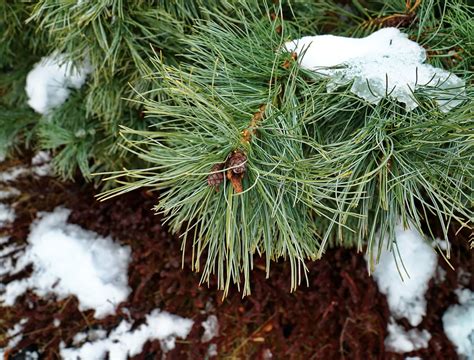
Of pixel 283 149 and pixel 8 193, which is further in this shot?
pixel 8 193

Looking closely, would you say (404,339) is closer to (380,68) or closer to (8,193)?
(380,68)

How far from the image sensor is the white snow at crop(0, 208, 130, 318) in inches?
68.0

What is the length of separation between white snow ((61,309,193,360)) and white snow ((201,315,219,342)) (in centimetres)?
6

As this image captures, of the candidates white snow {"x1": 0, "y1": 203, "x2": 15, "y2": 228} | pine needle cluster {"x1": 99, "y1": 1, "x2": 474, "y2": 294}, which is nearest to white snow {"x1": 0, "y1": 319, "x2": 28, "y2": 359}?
white snow {"x1": 0, "y1": 203, "x2": 15, "y2": 228}

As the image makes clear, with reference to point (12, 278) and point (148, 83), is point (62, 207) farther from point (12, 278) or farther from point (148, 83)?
point (148, 83)

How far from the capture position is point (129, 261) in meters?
A: 1.79

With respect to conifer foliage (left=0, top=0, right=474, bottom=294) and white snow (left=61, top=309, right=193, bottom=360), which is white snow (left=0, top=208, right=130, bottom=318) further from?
conifer foliage (left=0, top=0, right=474, bottom=294)

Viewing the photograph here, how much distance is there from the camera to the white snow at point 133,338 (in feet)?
5.48

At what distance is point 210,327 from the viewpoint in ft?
5.64

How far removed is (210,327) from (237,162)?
45.2 inches

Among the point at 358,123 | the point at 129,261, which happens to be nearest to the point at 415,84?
the point at 358,123

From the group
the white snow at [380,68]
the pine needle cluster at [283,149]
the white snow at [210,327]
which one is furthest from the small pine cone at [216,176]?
the white snow at [210,327]

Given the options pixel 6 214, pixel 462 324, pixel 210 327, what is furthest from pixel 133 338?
pixel 462 324

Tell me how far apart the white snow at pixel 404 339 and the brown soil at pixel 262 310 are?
2 centimetres
